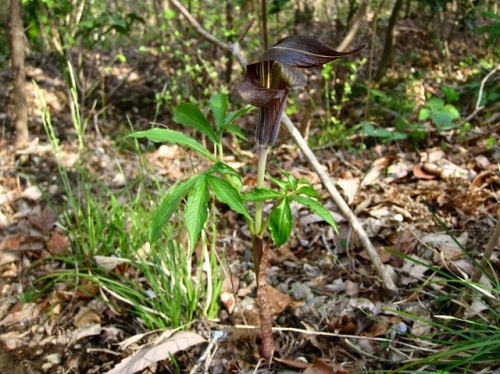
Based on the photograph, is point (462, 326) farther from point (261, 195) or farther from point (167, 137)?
point (167, 137)

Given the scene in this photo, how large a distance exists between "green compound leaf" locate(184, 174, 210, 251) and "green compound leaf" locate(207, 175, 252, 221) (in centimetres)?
3

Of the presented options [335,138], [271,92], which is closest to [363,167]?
[335,138]

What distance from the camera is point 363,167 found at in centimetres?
288

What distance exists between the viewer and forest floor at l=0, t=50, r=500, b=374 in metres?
1.63

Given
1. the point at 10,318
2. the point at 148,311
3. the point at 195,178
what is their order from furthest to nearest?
the point at 10,318 → the point at 148,311 → the point at 195,178

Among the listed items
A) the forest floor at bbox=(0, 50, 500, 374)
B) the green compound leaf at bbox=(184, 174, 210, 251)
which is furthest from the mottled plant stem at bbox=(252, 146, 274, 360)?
the green compound leaf at bbox=(184, 174, 210, 251)

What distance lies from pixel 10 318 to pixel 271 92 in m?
1.63

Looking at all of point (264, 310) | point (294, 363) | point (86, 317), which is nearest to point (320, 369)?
point (294, 363)

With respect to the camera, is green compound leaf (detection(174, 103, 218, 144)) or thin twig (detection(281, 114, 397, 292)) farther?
thin twig (detection(281, 114, 397, 292))

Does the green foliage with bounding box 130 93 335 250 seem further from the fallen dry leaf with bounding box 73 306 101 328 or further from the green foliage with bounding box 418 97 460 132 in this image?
the green foliage with bounding box 418 97 460 132

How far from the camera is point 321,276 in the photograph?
79.6 inches

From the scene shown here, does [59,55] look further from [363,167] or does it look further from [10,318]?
[363,167]

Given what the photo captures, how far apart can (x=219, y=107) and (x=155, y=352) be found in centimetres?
93

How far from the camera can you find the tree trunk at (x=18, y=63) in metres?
2.83
